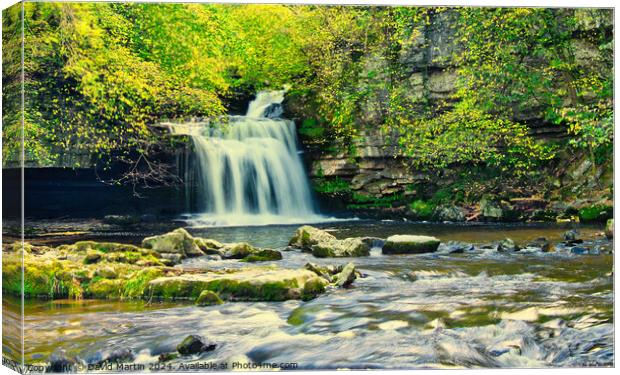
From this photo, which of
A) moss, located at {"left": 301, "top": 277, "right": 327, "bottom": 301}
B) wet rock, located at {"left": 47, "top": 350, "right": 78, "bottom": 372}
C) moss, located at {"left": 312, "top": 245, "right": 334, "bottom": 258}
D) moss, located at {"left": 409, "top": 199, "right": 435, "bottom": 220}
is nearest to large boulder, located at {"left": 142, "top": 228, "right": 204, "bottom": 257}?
moss, located at {"left": 301, "top": 277, "right": 327, "bottom": 301}

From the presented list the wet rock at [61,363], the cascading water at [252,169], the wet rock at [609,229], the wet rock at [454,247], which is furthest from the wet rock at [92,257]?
the wet rock at [609,229]

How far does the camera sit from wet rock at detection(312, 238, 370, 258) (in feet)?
32.0

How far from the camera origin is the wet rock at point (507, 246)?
10117mm

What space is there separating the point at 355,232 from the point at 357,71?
2.09m

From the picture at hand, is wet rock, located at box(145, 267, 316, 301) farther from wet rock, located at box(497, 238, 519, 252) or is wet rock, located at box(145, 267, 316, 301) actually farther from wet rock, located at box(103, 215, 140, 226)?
wet rock, located at box(497, 238, 519, 252)

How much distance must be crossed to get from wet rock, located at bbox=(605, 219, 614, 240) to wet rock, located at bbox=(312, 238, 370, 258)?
3.16 meters

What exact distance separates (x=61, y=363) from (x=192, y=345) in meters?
1.42

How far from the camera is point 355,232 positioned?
9.91 metres

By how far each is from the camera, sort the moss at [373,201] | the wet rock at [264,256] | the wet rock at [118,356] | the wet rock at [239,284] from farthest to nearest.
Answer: the moss at [373,201] → the wet rock at [264,256] → the wet rock at [239,284] → the wet rock at [118,356]

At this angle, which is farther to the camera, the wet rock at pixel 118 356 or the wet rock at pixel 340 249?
the wet rock at pixel 340 249

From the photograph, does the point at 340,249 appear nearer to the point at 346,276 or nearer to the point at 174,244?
the point at 346,276

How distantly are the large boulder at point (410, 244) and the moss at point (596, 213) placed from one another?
196 centimetres

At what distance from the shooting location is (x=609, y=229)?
1020 centimetres

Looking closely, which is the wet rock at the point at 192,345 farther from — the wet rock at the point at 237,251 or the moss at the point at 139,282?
the wet rock at the point at 237,251
